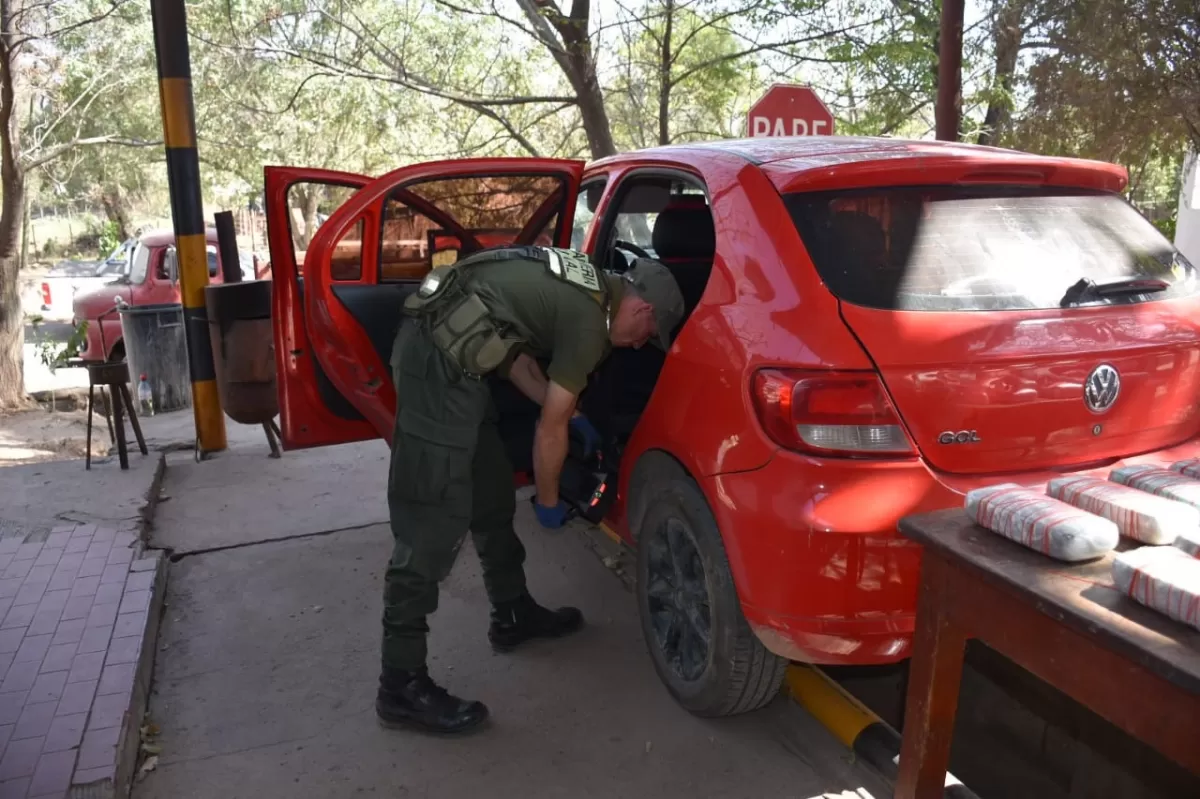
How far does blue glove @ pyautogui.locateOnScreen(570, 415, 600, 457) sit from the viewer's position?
11.5 ft

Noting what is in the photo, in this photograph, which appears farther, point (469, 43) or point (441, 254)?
point (469, 43)

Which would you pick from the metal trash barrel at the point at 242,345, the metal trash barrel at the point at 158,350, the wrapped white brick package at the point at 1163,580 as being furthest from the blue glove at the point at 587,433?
the metal trash barrel at the point at 158,350

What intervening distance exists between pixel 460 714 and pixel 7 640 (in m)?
1.82

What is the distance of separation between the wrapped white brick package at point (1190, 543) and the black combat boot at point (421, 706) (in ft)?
6.95

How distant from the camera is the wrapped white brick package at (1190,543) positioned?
153 cm

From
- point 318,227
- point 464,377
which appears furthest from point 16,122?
point 464,377

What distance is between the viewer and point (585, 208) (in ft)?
14.4

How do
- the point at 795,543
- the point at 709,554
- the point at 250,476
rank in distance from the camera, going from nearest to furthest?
the point at 795,543 < the point at 709,554 < the point at 250,476

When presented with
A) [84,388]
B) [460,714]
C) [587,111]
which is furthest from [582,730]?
[84,388]

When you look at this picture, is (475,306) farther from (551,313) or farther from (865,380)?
(865,380)

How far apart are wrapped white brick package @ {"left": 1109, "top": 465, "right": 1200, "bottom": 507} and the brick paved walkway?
266cm

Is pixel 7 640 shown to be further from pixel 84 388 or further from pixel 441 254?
pixel 84 388

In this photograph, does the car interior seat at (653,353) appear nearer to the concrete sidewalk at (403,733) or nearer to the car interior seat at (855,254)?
the concrete sidewalk at (403,733)

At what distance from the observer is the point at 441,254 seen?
13.8ft
